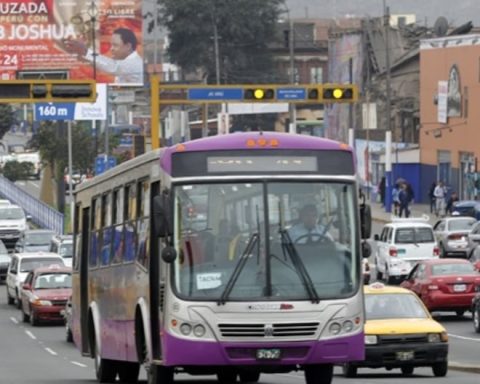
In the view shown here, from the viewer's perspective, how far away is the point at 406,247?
Result: 49625 mm

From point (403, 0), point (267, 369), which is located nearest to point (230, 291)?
point (267, 369)

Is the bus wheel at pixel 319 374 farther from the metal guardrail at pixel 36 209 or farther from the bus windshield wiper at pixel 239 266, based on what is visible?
the metal guardrail at pixel 36 209

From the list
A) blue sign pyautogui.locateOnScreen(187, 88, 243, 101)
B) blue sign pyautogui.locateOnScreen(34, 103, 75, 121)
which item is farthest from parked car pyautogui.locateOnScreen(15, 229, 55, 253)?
blue sign pyautogui.locateOnScreen(187, 88, 243, 101)

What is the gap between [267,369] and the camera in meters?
18.0

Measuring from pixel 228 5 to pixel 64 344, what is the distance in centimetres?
8891

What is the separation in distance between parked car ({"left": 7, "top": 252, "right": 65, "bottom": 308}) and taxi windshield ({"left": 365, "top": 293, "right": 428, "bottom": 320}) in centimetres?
2097

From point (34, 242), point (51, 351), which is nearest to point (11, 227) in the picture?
point (34, 242)

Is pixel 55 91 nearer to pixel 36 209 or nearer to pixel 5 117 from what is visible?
pixel 36 209

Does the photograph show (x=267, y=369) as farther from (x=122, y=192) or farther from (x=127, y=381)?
(x=127, y=381)

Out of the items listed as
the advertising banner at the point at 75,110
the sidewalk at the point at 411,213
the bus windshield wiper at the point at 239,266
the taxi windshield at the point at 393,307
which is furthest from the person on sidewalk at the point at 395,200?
the bus windshield wiper at the point at 239,266

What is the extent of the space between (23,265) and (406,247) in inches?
437

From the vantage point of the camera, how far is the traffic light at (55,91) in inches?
1571

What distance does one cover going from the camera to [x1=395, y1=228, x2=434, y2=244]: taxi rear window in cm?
4972

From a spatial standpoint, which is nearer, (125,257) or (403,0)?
(125,257)
